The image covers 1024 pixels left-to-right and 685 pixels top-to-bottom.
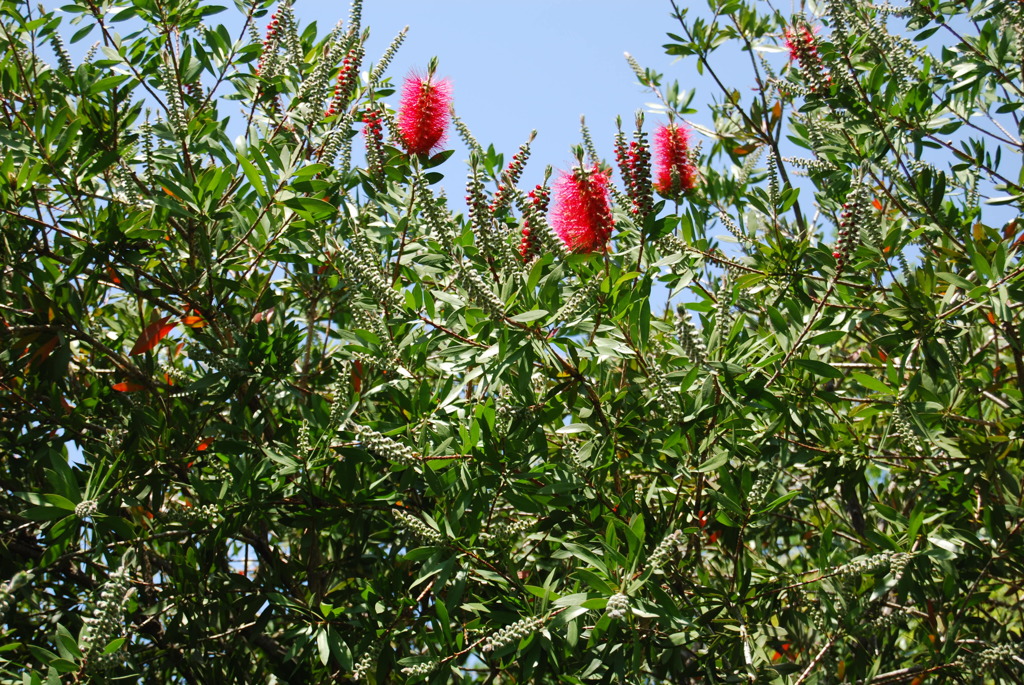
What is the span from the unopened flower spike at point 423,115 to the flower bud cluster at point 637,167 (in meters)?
0.76

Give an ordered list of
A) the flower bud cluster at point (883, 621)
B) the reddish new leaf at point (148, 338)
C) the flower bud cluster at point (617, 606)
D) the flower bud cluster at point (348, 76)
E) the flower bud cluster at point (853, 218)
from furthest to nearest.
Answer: the flower bud cluster at point (348, 76) → the reddish new leaf at point (148, 338) → the flower bud cluster at point (883, 621) → the flower bud cluster at point (853, 218) → the flower bud cluster at point (617, 606)

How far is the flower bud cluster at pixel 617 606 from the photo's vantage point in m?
1.97

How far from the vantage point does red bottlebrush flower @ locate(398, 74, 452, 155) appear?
114 inches

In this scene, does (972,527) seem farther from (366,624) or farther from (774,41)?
(774,41)

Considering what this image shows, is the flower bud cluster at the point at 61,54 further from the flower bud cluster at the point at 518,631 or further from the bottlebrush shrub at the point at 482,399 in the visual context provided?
the flower bud cluster at the point at 518,631

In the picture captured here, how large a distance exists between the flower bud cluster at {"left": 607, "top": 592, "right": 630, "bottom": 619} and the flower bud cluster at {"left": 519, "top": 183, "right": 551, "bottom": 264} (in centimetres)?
94

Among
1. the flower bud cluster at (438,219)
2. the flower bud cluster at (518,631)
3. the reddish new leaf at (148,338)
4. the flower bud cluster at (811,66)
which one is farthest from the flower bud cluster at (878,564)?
the reddish new leaf at (148,338)

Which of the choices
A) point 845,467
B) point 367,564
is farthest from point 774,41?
point 367,564

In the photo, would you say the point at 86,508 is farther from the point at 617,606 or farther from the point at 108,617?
the point at 617,606

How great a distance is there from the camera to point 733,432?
8.19 feet

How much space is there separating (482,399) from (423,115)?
982 millimetres

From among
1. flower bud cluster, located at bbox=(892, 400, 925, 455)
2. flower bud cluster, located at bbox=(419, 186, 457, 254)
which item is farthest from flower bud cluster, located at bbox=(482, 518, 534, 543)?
flower bud cluster, located at bbox=(892, 400, 925, 455)

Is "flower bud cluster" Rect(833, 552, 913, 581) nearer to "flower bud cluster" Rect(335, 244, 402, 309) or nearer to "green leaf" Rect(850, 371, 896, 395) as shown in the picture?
"green leaf" Rect(850, 371, 896, 395)

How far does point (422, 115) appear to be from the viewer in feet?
9.53
